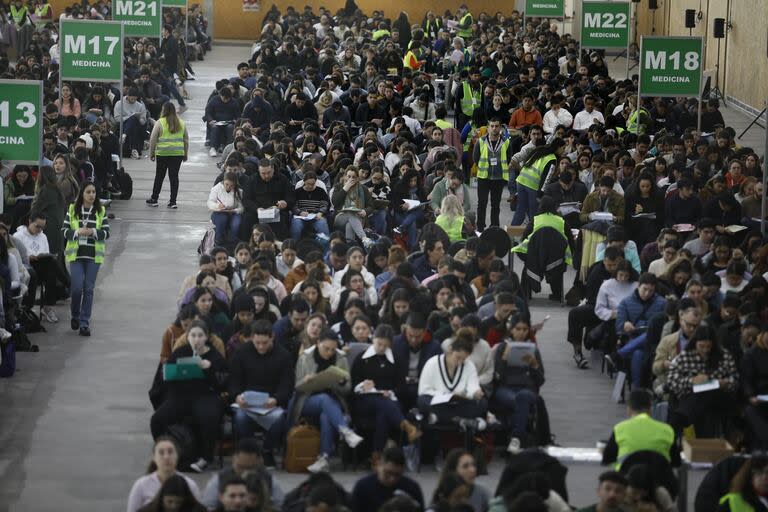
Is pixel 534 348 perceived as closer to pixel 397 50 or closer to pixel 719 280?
pixel 719 280

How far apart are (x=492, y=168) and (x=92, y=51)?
6633 mm

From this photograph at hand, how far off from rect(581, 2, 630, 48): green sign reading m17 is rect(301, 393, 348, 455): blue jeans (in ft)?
68.5

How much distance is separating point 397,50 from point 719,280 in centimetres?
2238

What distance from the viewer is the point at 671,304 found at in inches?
602

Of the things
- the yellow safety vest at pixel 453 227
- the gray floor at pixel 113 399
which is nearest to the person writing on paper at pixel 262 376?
the gray floor at pixel 113 399

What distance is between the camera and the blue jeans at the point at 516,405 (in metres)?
14.4

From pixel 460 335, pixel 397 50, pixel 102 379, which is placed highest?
pixel 397 50

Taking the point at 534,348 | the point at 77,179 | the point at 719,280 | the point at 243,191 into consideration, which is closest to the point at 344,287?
the point at 534,348

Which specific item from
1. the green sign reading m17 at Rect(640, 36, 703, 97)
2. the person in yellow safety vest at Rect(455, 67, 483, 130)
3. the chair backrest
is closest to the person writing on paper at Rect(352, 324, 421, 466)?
the chair backrest

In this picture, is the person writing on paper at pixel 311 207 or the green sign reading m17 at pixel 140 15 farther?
the green sign reading m17 at pixel 140 15

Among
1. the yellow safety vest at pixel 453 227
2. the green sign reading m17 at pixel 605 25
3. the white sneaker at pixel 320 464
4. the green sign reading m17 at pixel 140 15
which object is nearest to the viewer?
the white sneaker at pixel 320 464

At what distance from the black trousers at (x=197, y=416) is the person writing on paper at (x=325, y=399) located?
0.68 meters

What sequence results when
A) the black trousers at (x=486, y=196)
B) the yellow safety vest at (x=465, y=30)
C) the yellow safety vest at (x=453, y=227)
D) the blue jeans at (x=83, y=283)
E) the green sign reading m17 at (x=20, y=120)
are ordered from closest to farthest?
the green sign reading m17 at (x=20, y=120)
the blue jeans at (x=83, y=283)
the yellow safety vest at (x=453, y=227)
the black trousers at (x=486, y=196)
the yellow safety vest at (x=465, y=30)

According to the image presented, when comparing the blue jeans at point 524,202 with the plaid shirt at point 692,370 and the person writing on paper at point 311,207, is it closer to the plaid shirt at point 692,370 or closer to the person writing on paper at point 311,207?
the person writing on paper at point 311,207
